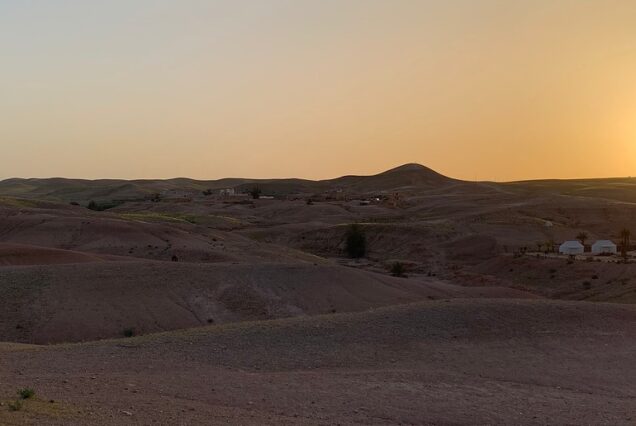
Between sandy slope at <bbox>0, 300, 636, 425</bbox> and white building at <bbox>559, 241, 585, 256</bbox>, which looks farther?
white building at <bbox>559, 241, 585, 256</bbox>

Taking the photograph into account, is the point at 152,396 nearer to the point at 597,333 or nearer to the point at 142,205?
the point at 597,333

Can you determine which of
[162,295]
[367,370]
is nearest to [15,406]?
[367,370]

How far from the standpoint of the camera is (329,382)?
610 inches

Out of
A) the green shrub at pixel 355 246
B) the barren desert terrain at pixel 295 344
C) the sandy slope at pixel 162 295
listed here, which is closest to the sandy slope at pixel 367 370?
the barren desert terrain at pixel 295 344

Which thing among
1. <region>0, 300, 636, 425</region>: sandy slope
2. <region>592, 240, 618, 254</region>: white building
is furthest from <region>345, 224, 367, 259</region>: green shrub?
<region>0, 300, 636, 425</region>: sandy slope

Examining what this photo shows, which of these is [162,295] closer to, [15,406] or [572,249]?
[15,406]

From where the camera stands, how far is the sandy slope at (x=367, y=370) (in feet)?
41.8

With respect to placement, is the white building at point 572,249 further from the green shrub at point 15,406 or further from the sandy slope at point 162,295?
the green shrub at point 15,406

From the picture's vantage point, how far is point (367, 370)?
17.3 meters

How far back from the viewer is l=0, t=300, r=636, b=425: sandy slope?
41.8 feet

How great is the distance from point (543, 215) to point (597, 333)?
2844 inches

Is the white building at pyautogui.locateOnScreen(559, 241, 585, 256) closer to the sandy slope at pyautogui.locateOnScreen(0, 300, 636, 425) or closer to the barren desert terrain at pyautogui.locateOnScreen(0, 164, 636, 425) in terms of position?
the barren desert terrain at pyautogui.locateOnScreen(0, 164, 636, 425)

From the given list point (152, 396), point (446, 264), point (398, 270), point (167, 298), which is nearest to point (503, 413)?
point (152, 396)

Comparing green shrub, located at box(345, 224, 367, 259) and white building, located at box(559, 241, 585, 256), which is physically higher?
white building, located at box(559, 241, 585, 256)
